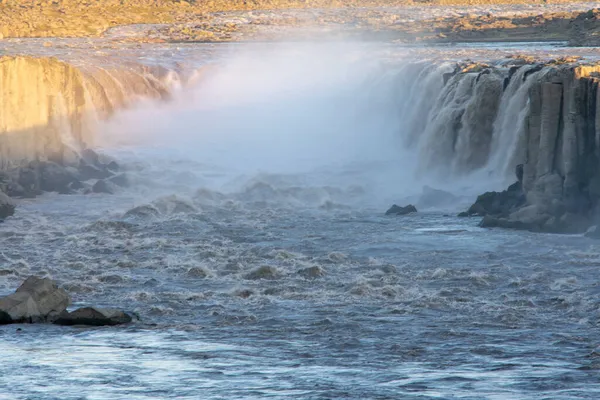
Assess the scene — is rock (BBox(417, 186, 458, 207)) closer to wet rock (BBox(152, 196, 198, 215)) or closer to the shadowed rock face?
the shadowed rock face

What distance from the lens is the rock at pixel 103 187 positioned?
41.5 m

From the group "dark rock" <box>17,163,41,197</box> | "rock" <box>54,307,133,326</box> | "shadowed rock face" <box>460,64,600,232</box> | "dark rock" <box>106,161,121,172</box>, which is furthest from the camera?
"dark rock" <box>106,161,121,172</box>

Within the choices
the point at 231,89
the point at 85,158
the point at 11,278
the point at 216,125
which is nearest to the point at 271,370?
the point at 11,278

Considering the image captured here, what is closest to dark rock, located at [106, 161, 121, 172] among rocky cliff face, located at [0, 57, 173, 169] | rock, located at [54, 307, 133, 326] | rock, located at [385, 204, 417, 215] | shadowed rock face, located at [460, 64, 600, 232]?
rocky cliff face, located at [0, 57, 173, 169]

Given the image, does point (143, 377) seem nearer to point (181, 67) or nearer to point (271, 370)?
point (271, 370)

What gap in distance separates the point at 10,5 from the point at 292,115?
74263 mm

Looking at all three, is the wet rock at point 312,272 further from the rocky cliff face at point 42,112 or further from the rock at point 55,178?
the rocky cliff face at point 42,112

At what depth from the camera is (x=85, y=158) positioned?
45875 mm

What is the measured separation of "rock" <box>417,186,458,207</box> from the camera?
36.8m

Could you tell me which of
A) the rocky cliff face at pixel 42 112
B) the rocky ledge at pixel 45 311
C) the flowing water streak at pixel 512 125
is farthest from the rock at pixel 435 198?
the rocky ledge at pixel 45 311

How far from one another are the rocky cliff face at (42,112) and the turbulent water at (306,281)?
2.25 metres

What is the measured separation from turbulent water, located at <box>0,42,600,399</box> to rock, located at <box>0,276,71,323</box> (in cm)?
44

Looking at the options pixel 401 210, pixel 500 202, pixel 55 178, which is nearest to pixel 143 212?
pixel 55 178

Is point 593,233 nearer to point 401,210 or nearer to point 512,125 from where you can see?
point 401,210
